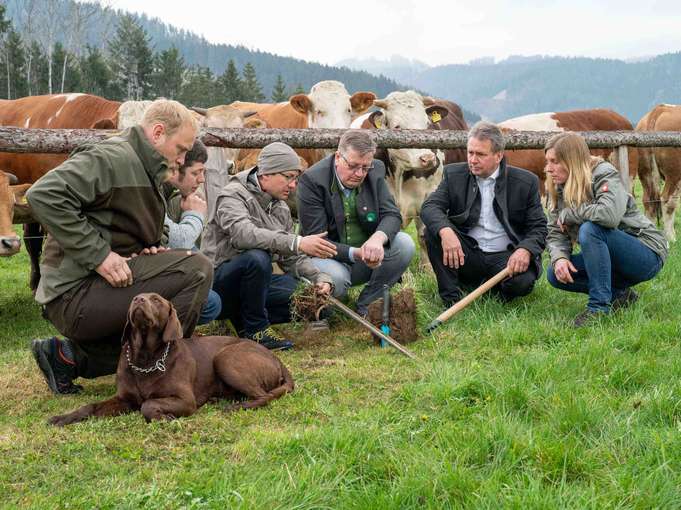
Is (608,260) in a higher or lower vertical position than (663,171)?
lower

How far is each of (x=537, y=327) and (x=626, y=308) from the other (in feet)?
3.00

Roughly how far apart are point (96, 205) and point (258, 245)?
149 cm

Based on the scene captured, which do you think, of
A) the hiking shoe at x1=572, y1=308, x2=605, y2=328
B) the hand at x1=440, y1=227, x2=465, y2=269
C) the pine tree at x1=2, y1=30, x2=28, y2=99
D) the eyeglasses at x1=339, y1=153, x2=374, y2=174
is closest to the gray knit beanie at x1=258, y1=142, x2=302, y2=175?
the eyeglasses at x1=339, y1=153, x2=374, y2=174

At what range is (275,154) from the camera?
5688mm

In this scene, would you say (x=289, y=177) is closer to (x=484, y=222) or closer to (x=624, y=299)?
(x=484, y=222)

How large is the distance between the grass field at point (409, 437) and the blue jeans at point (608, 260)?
38 centimetres

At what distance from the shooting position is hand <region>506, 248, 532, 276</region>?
20.0ft

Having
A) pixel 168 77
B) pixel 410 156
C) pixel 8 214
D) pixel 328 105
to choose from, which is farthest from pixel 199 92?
pixel 8 214

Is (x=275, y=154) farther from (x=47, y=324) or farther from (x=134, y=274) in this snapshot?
(x=47, y=324)

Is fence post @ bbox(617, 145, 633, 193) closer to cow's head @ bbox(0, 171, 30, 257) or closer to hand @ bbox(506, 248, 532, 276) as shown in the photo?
hand @ bbox(506, 248, 532, 276)

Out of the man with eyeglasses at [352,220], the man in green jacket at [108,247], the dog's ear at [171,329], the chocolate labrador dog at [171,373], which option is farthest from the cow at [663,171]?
the dog's ear at [171,329]

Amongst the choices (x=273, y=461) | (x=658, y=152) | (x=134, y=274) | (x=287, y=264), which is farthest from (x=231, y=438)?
(x=658, y=152)

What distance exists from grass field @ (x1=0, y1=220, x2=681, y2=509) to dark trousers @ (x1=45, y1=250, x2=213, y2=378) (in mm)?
292

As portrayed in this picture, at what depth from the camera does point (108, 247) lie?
4.40 metres
